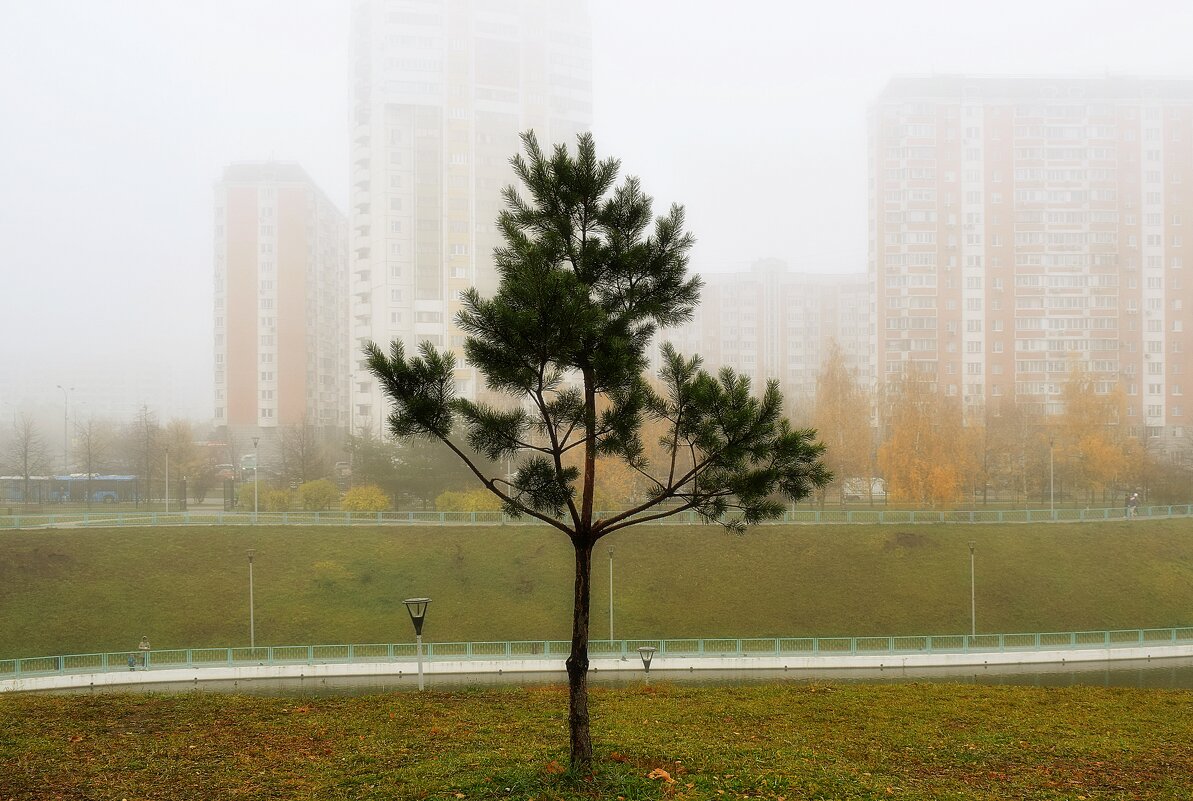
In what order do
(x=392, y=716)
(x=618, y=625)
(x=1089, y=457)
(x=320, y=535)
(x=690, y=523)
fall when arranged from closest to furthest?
(x=392, y=716) → (x=618, y=625) → (x=320, y=535) → (x=690, y=523) → (x=1089, y=457)

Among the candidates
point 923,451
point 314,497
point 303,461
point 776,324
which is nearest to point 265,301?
point 303,461

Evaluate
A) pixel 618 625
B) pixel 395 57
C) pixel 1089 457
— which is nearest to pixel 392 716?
pixel 618 625

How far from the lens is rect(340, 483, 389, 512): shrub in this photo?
46.7 meters

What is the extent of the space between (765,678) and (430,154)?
60.8 m

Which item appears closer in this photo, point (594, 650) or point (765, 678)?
point (765, 678)

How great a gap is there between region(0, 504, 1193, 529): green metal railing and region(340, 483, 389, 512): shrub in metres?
1.68

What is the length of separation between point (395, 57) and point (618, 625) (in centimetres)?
6058

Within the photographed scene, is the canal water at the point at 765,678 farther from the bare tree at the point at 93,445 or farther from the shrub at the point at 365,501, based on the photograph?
the bare tree at the point at 93,445

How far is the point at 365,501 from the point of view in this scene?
46.8m

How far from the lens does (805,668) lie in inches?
1114

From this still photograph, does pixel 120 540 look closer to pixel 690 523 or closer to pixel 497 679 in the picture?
pixel 497 679

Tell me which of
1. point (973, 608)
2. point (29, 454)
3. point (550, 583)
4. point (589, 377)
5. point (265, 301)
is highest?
point (265, 301)

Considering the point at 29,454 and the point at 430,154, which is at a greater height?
the point at 430,154

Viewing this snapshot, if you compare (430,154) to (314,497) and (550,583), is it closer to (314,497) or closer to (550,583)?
(314,497)
